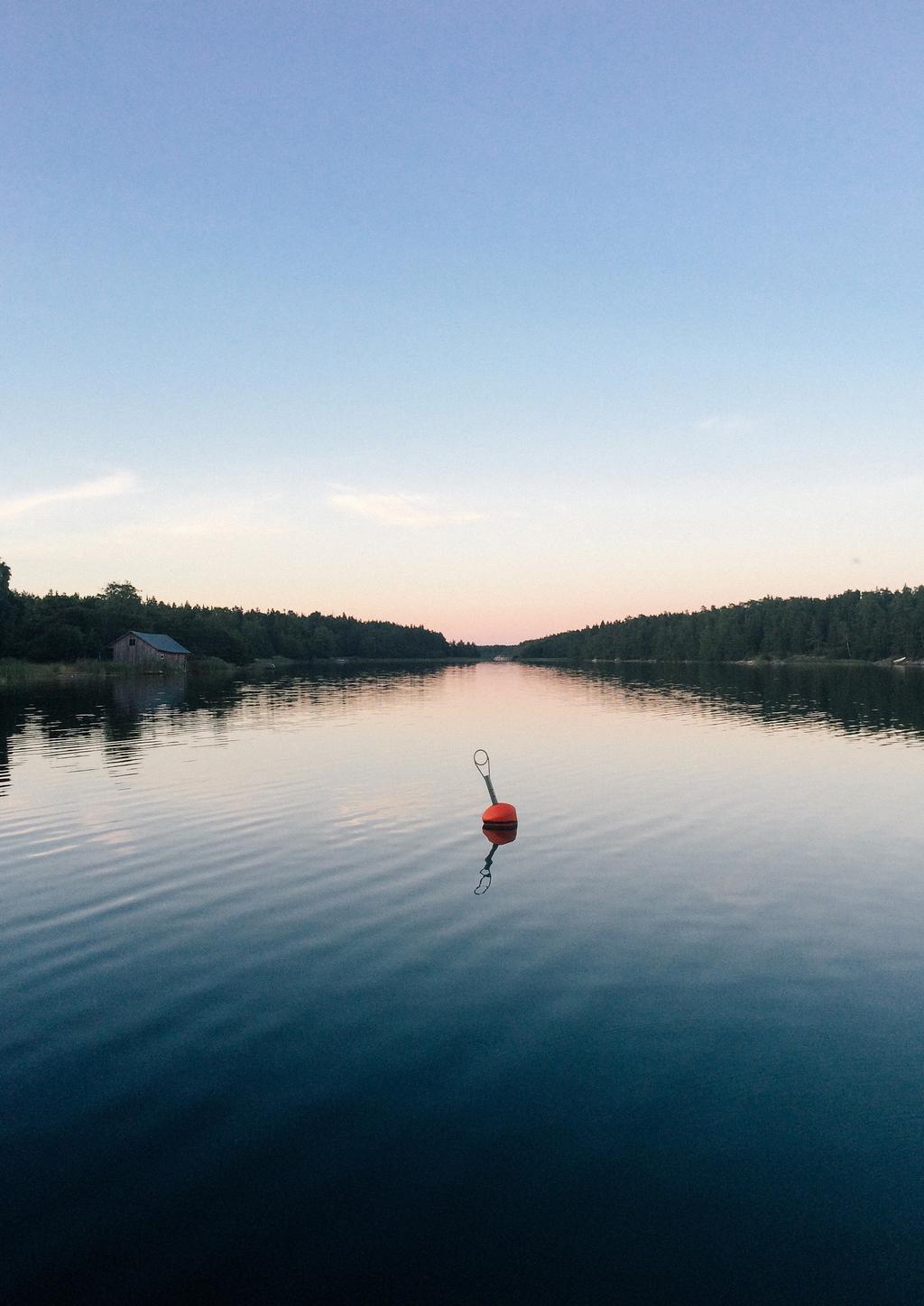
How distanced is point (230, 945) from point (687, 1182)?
11122 millimetres

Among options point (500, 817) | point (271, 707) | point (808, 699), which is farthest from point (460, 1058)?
point (808, 699)

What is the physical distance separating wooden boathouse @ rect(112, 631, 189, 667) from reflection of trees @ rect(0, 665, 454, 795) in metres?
32.4

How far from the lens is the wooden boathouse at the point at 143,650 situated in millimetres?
169100

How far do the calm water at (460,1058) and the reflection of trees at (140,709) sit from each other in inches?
941

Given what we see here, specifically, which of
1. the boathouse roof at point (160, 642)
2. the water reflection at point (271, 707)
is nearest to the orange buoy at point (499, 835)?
the water reflection at point (271, 707)

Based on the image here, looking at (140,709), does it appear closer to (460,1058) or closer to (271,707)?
(271,707)

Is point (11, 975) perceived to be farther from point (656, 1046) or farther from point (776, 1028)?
point (776, 1028)

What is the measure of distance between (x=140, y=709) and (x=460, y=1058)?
77.8 meters

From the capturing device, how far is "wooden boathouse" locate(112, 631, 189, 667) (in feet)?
555

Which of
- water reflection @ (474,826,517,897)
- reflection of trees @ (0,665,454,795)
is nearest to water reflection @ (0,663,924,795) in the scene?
reflection of trees @ (0,665,454,795)

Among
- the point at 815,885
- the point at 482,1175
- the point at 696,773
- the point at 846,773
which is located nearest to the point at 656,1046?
the point at 482,1175

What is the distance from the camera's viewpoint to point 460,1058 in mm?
12414

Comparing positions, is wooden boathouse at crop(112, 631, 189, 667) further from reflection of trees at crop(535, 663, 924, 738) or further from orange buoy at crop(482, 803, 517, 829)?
orange buoy at crop(482, 803, 517, 829)

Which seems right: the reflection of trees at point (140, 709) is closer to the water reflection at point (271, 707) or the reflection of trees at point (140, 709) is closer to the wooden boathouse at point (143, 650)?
the water reflection at point (271, 707)
